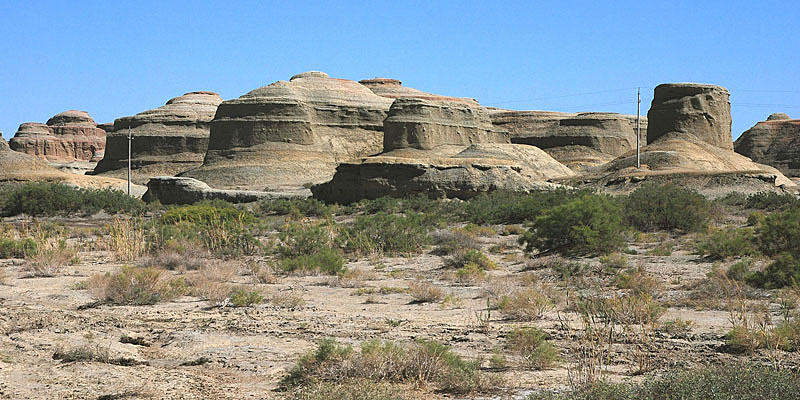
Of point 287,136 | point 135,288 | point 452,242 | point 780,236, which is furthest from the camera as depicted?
point 287,136

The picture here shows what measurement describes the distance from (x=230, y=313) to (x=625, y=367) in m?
5.07

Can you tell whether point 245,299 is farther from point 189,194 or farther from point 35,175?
point 35,175

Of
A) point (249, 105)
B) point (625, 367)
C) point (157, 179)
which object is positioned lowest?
point (625, 367)

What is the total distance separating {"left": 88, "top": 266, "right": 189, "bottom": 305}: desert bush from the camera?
10.9m

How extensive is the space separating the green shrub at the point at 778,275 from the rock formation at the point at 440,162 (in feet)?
76.5

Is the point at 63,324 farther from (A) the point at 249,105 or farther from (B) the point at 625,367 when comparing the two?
(A) the point at 249,105

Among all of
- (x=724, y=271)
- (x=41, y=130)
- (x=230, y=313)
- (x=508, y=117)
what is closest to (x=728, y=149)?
(x=508, y=117)

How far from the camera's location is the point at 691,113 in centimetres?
6344

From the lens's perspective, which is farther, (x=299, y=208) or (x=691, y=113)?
(x=691, y=113)

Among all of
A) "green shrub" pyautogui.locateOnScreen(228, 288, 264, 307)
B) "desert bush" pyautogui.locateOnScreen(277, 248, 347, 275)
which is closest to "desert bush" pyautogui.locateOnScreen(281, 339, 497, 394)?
"green shrub" pyautogui.locateOnScreen(228, 288, 264, 307)

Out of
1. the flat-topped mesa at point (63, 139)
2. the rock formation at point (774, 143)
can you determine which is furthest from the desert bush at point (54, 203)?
the flat-topped mesa at point (63, 139)

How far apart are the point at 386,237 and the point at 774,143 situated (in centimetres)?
8426

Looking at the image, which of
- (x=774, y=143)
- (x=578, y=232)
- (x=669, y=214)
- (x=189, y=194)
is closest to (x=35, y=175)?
(x=189, y=194)

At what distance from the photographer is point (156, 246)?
17047mm
